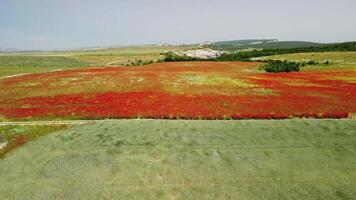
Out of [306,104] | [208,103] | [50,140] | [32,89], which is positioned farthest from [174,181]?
[32,89]

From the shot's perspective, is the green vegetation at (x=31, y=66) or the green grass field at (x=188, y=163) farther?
the green vegetation at (x=31, y=66)

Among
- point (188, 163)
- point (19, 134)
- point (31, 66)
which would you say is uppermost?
point (31, 66)

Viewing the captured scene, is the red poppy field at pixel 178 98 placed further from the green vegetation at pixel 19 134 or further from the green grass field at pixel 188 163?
the green grass field at pixel 188 163

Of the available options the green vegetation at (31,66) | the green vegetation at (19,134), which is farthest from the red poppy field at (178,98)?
the green vegetation at (31,66)

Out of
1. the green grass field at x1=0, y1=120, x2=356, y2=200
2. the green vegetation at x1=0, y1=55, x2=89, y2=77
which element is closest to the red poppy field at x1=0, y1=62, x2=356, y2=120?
the green grass field at x1=0, y1=120, x2=356, y2=200

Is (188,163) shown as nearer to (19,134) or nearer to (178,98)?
(19,134)

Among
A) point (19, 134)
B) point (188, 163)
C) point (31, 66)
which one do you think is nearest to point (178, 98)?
point (19, 134)
